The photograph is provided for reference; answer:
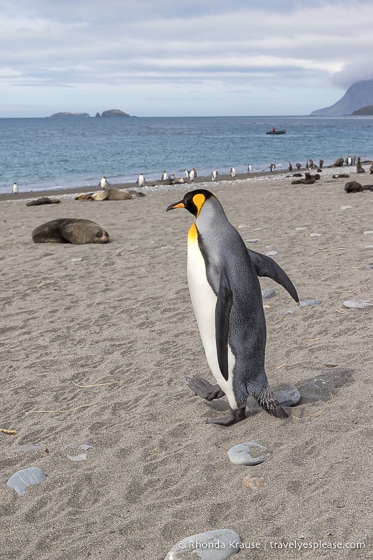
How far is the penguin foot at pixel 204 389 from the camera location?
4129 mm

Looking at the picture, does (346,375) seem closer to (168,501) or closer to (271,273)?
(271,273)

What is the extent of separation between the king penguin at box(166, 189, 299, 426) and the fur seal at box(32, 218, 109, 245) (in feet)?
20.7

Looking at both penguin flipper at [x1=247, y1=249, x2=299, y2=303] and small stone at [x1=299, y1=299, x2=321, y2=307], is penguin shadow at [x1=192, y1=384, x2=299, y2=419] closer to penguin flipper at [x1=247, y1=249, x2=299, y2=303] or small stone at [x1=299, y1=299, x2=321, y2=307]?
penguin flipper at [x1=247, y1=249, x2=299, y2=303]

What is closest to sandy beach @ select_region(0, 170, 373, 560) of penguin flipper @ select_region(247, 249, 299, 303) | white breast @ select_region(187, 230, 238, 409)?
white breast @ select_region(187, 230, 238, 409)

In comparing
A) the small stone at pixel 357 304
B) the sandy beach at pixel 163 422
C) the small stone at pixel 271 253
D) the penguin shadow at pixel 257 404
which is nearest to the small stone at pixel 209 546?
the sandy beach at pixel 163 422

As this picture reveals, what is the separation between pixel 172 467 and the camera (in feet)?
11.0

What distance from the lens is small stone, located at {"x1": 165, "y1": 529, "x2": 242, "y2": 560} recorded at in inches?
98.0

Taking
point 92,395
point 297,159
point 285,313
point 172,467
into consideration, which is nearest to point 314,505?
point 172,467

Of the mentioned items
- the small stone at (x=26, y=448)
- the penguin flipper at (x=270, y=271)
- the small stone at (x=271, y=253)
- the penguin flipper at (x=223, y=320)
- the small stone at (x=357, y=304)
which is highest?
the penguin flipper at (x=270, y=271)

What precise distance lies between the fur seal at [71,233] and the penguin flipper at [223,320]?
6633 millimetres

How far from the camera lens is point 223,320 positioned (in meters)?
3.60

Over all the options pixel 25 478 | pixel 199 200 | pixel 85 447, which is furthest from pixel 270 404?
pixel 25 478

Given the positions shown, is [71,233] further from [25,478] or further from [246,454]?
[246,454]

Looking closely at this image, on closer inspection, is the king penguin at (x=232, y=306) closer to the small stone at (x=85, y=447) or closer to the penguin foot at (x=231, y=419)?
the penguin foot at (x=231, y=419)
